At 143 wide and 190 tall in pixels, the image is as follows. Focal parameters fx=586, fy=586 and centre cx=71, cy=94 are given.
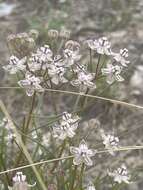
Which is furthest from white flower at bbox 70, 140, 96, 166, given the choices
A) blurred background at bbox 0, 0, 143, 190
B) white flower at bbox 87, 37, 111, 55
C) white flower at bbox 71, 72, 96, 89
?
blurred background at bbox 0, 0, 143, 190

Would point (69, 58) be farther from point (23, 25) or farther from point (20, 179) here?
point (23, 25)

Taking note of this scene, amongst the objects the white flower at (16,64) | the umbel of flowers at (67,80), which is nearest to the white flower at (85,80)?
the umbel of flowers at (67,80)

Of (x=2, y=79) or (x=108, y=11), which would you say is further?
(x=108, y=11)

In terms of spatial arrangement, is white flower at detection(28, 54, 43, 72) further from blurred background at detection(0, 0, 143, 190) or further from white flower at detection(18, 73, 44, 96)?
blurred background at detection(0, 0, 143, 190)

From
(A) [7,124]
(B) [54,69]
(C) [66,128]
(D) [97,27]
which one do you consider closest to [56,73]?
(B) [54,69]

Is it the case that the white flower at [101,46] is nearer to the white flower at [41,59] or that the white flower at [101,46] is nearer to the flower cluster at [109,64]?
the flower cluster at [109,64]

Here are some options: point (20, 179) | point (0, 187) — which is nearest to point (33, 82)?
point (20, 179)
